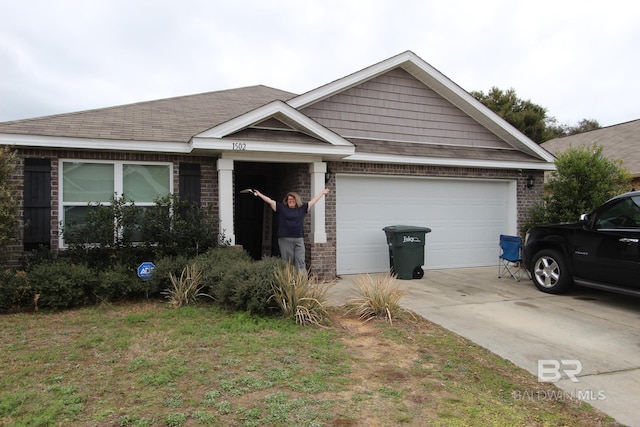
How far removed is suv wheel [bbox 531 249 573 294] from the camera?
7.34 metres

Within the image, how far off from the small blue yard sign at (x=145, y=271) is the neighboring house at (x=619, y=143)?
37.8 ft

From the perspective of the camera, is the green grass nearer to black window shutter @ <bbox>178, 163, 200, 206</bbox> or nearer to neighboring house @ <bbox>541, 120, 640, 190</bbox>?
black window shutter @ <bbox>178, 163, 200, 206</bbox>

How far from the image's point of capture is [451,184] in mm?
10617

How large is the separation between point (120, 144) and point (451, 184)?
7.38 m

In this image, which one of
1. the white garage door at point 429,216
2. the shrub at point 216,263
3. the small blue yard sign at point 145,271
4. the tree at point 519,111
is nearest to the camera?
the shrub at point 216,263

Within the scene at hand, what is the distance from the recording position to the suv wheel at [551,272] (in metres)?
7.34

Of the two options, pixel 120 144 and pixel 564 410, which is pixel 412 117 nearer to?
pixel 120 144

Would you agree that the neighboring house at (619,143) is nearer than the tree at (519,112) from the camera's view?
Yes

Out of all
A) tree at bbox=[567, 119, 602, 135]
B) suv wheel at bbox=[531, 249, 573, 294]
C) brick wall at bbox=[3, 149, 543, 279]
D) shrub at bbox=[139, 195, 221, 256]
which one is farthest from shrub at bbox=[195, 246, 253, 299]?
tree at bbox=[567, 119, 602, 135]

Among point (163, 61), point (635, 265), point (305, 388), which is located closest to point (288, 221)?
point (305, 388)

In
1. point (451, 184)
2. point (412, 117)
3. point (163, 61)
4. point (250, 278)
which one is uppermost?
point (163, 61)

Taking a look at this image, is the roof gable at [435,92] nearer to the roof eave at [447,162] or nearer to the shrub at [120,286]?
the roof eave at [447,162]

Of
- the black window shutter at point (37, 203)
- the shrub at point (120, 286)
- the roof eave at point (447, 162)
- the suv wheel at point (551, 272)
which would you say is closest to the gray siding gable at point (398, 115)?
the roof eave at point (447, 162)

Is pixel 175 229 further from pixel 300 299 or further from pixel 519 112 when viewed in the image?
pixel 519 112
